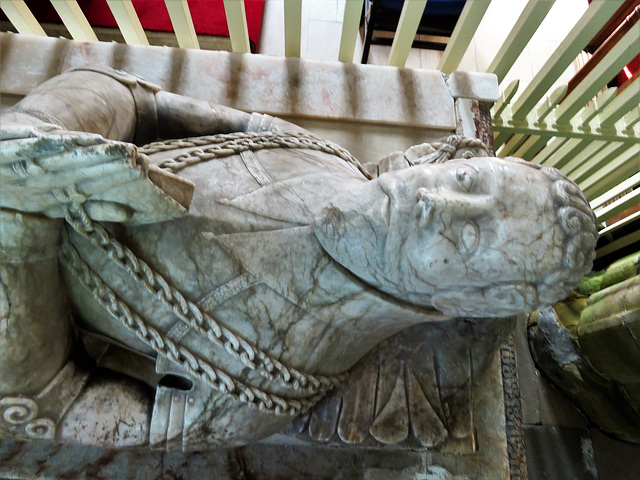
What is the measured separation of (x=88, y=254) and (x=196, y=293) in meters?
0.26

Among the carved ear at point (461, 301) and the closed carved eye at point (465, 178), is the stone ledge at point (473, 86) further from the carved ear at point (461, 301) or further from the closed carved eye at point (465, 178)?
the carved ear at point (461, 301)

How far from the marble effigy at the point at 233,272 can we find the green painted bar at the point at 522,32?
48.7 inches

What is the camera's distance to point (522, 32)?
76.2 inches

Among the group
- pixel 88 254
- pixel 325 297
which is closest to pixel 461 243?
pixel 325 297

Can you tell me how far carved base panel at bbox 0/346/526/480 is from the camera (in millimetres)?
1339

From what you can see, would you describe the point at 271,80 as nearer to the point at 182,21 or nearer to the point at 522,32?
the point at 182,21

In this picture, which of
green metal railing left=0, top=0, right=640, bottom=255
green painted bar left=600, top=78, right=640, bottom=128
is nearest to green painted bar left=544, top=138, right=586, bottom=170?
green metal railing left=0, top=0, right=640, bottom=255

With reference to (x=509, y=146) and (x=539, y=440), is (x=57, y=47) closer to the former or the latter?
(x=509, y=146)

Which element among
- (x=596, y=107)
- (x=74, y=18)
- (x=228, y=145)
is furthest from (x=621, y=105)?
(x=74, y=18)

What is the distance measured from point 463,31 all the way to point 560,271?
4.99ft

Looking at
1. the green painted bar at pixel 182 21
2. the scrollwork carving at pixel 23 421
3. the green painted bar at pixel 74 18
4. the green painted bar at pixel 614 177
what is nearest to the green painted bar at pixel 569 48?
the green painted bar at pixel 614 177

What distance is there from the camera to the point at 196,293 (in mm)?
1030

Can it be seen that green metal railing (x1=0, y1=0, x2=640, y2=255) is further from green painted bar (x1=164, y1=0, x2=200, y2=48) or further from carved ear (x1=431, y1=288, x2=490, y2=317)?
carved ear (x1=431, y1=288, x2=490, y2=317)

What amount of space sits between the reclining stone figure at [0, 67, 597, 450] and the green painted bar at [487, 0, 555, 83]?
4.04ft
